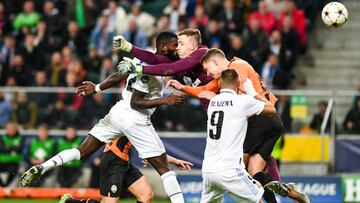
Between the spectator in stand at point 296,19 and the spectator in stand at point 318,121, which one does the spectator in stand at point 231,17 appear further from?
the spectator in stand at point 318,121

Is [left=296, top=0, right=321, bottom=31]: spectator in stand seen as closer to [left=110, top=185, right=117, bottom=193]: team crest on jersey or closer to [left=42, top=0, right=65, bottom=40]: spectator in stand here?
[left=42, top=0, right=65, bottom=40]: spectator in stand

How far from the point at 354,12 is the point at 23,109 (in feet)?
26.5

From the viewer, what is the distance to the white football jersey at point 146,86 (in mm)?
13543

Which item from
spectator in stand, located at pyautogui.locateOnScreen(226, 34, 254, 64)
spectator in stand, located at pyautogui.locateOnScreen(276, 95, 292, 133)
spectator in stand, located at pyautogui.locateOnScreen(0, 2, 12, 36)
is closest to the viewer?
spectator in stand, located at pyautogui.locateOnScreen(276, 95, 292, 133)

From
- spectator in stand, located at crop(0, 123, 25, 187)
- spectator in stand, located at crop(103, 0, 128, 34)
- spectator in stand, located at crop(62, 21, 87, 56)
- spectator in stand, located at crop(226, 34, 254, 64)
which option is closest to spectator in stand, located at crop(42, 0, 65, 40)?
spectator in stand, located at crop(62, 21, 87, 56)

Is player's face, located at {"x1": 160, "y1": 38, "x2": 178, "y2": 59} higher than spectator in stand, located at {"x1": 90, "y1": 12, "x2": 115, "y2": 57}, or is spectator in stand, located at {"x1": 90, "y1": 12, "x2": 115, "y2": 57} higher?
player's face, located at {"x1": 160, "y1": 38, "x2": 178, "y2": 59}

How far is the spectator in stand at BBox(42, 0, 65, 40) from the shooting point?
24789mm

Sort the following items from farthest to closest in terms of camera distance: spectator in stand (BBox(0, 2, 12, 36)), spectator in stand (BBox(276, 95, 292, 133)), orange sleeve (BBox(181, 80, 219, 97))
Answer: spectator in stand (BBox(0, 2, 12, 36))
spectator in stand (BBox(276, 95, 292, 133))
orange sleeve (BBox(181, 80, 219, 97))

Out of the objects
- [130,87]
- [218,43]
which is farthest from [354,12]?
[130,87]

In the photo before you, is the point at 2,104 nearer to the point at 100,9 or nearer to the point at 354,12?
the point at 100,9

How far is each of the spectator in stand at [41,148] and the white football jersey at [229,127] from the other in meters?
9.39

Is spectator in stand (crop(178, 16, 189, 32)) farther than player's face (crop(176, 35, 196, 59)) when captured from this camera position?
Yes

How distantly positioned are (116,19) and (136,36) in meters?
0.99

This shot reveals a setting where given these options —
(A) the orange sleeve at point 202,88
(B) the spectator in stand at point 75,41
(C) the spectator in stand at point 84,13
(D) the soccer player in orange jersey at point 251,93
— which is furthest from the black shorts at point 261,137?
(C) the spectator in stand at point 84,13
